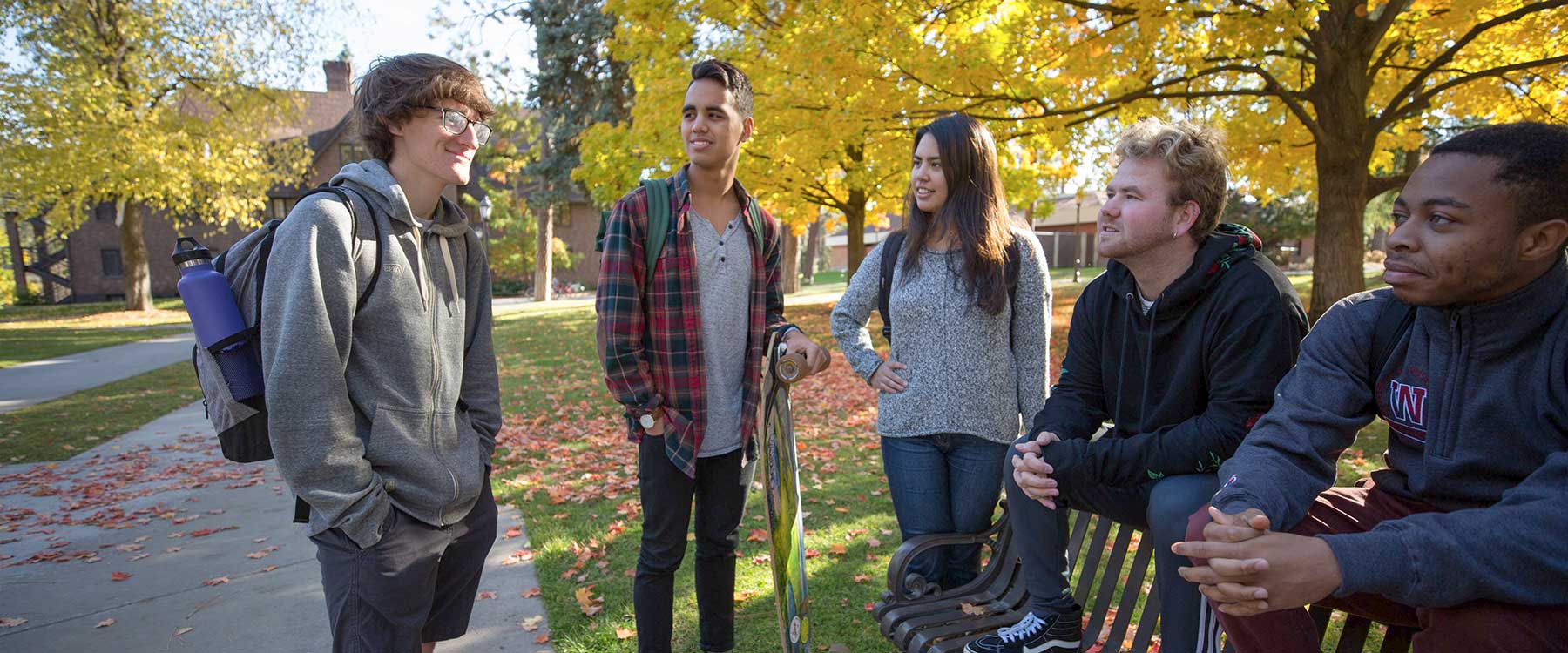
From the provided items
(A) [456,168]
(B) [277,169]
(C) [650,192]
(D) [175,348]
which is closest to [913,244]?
(C) [650,192]

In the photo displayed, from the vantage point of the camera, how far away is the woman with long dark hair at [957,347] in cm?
289

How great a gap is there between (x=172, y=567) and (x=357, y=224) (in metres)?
3.72

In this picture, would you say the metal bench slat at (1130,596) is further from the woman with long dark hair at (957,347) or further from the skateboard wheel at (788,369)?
the skateboard wheel at (788,369)

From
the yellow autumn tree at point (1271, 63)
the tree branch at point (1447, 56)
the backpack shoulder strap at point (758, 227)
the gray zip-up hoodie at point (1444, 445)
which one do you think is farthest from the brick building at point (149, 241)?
the gray zip-up hoodie at point (1444, 445)

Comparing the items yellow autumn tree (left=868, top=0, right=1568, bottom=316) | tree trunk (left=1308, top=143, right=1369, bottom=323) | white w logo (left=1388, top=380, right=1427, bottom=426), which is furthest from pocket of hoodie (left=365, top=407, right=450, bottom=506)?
tree trunk (left=1308, top=143, right=1369, bottom=323)

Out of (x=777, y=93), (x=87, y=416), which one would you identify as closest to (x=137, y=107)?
(x=87, y=416)

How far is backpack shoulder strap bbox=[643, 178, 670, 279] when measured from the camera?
2.88 metres

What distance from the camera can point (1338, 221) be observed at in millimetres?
9219

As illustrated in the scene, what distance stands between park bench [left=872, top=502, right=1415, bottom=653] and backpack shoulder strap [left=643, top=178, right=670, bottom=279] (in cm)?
131

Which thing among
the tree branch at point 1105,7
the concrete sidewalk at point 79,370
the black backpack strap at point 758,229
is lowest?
the concrete sidewalk at point 79,370

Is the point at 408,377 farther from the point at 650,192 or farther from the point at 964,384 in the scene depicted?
the point at 964,384

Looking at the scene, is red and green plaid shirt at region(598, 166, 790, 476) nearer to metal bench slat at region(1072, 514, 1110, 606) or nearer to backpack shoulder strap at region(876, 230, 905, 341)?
backpack shoulder strap at region(876, 230, 905, 341)

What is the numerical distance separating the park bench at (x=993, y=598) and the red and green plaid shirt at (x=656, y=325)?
2.75ft

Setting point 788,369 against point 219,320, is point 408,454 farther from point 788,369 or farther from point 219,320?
point 788,369
